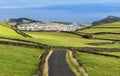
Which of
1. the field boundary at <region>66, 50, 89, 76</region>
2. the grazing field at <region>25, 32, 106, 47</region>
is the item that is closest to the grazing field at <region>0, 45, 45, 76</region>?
the field boundary at <region>66, 50, 89, 76</region>

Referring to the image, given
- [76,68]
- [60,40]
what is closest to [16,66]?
[76,68]

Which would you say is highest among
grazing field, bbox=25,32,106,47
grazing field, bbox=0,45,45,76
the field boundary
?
grazing field, bbox=0,45,45,76

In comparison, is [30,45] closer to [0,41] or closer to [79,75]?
[0,41]

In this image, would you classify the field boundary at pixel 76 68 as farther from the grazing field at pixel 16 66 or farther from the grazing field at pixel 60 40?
the grazing field at pixel 60 40

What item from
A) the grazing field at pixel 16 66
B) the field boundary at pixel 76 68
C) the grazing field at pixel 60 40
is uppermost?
the grazing field at pixel 16 66

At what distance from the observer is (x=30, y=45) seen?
72.6 meters

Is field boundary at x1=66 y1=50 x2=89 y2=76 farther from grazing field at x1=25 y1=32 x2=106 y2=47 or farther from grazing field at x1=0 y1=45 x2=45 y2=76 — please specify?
Answer: grazing field at x1=25 y1=32 x2=106 y2=47

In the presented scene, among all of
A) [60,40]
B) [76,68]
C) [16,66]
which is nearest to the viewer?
[16,66]

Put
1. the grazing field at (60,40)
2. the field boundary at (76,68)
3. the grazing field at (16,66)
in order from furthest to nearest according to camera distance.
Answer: the grazing field at (60,40), the field boundary at (76,68), the grazing field at (16,66)

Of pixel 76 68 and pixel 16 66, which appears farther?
pixel 76 68

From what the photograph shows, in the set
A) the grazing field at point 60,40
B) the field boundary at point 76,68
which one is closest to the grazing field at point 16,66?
the field boundary at point 76,68

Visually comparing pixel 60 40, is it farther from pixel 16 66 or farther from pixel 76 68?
pixel 16 66

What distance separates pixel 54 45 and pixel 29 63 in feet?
105

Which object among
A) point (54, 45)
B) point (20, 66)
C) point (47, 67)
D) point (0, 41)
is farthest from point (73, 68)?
point (54, 45)
